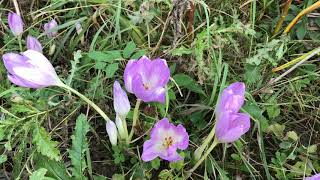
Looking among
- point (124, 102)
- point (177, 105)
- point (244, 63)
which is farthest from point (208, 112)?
point (124, 102)

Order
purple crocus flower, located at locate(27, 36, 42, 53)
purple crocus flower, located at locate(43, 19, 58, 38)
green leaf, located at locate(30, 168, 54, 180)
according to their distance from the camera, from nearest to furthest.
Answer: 1. green leaf, located at locate(30, 168, 54, 180)
2. purple crocus flower, located at locate(27, 36, 42, 53)
3. purple crocus flower, located at locate(43, 19, 58, 38)

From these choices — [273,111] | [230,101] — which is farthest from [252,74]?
[230,101]

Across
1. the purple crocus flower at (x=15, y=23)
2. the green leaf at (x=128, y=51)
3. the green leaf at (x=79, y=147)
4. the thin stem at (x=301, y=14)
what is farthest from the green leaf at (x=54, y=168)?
the thin stem at (x=301, y=14)

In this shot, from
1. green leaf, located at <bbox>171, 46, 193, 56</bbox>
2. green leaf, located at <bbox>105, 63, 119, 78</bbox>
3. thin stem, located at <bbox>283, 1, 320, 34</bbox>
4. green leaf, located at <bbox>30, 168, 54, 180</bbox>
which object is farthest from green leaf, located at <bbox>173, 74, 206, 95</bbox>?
green leaf, located at <bbox>30, 168, 54, 180</bbox>

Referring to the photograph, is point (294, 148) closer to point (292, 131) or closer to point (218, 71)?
point (292, 131)

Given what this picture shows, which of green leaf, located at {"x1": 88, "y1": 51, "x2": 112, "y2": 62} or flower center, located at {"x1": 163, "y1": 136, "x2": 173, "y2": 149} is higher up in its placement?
green leaf, located at {"x1": 88, "y1": 51, "x2": 112, "y2": 62}

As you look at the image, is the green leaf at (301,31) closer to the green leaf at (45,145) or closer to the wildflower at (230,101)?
the wildflower at (230,101)

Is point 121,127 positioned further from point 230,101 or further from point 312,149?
point 312,149

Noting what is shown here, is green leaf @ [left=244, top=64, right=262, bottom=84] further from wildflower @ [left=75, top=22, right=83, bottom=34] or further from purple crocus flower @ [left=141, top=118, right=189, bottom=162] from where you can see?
wildflower @ [left=75, top=22, right=83, bottom=34]
